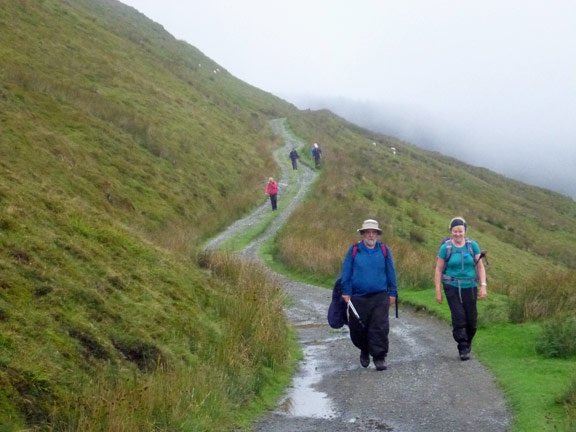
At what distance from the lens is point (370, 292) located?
31.7ft

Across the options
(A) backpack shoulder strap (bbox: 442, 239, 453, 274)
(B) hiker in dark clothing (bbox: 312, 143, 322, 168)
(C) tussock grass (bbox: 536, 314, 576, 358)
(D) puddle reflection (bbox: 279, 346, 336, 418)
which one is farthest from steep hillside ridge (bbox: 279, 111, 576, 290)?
(D) puddle reflection (bbox: 279, 346, 336, 418)

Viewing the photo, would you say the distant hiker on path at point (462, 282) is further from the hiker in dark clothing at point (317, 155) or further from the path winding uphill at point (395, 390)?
the hiker in dark clothing at point (317, 155)

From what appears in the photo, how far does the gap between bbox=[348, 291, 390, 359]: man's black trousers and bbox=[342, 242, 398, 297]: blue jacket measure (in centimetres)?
10

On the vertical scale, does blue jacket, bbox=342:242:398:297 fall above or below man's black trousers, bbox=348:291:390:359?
above

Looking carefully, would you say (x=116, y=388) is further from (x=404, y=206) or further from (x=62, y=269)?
(x=404, y=206)

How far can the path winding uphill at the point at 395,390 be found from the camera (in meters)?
7.21

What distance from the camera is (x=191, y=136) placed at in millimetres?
40688

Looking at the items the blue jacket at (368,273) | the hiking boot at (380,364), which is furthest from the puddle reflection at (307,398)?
the blue jacket at (368,273)

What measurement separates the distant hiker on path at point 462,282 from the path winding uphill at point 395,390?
42cm

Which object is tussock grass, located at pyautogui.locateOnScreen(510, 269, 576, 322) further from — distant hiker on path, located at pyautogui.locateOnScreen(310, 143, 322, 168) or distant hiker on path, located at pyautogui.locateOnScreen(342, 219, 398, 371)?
distant hiker on path, located at pyautogui.locateOnScreen(310, 143, 322, 168)

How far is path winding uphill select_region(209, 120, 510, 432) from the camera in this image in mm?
7215

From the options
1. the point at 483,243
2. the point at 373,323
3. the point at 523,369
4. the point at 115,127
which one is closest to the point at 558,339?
the point at 523,369

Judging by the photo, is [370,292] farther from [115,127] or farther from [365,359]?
[115,127]

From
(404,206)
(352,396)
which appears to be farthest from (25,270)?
(404,206)
